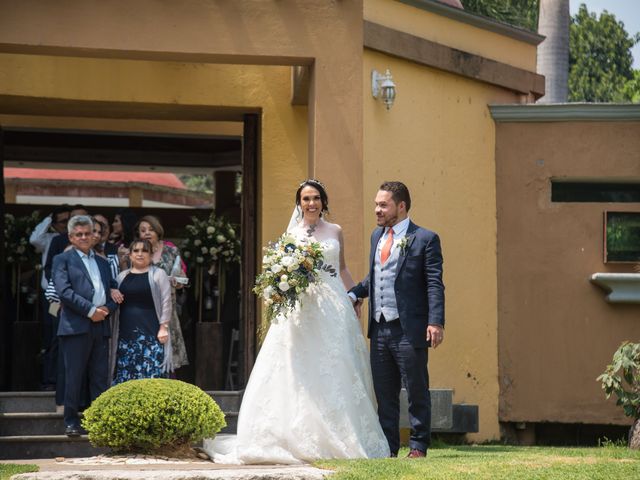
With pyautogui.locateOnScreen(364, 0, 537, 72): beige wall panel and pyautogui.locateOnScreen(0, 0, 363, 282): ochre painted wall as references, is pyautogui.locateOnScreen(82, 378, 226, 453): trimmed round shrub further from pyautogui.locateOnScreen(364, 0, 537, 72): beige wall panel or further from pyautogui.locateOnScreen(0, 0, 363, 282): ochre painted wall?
pyautogui.locateOnScreen(364, 0, 537, 72): beige wall panel

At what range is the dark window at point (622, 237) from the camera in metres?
12.5

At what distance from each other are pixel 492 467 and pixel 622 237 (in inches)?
206

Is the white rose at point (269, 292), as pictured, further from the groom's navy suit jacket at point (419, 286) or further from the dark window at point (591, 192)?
the dark window at point (591, 192)

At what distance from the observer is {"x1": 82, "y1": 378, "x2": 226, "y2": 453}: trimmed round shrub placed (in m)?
8.83

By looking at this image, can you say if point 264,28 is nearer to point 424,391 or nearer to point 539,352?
point 424,391

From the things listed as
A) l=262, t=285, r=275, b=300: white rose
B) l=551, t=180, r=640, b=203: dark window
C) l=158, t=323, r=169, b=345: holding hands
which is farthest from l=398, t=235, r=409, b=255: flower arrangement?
l=551, t=180, r=640, b=203: dark window

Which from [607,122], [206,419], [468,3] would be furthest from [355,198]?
[468,3]

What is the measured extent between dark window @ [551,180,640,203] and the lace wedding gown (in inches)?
170

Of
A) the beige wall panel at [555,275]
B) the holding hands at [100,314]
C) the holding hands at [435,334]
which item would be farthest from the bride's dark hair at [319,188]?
the beige wall panel at [555,275]

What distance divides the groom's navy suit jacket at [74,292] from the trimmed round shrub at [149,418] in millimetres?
1057

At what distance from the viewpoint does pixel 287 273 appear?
8844mm

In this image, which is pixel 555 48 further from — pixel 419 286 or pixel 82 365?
pixel 82 365

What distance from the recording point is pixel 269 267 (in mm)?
8961

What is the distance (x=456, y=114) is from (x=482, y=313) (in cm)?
203
